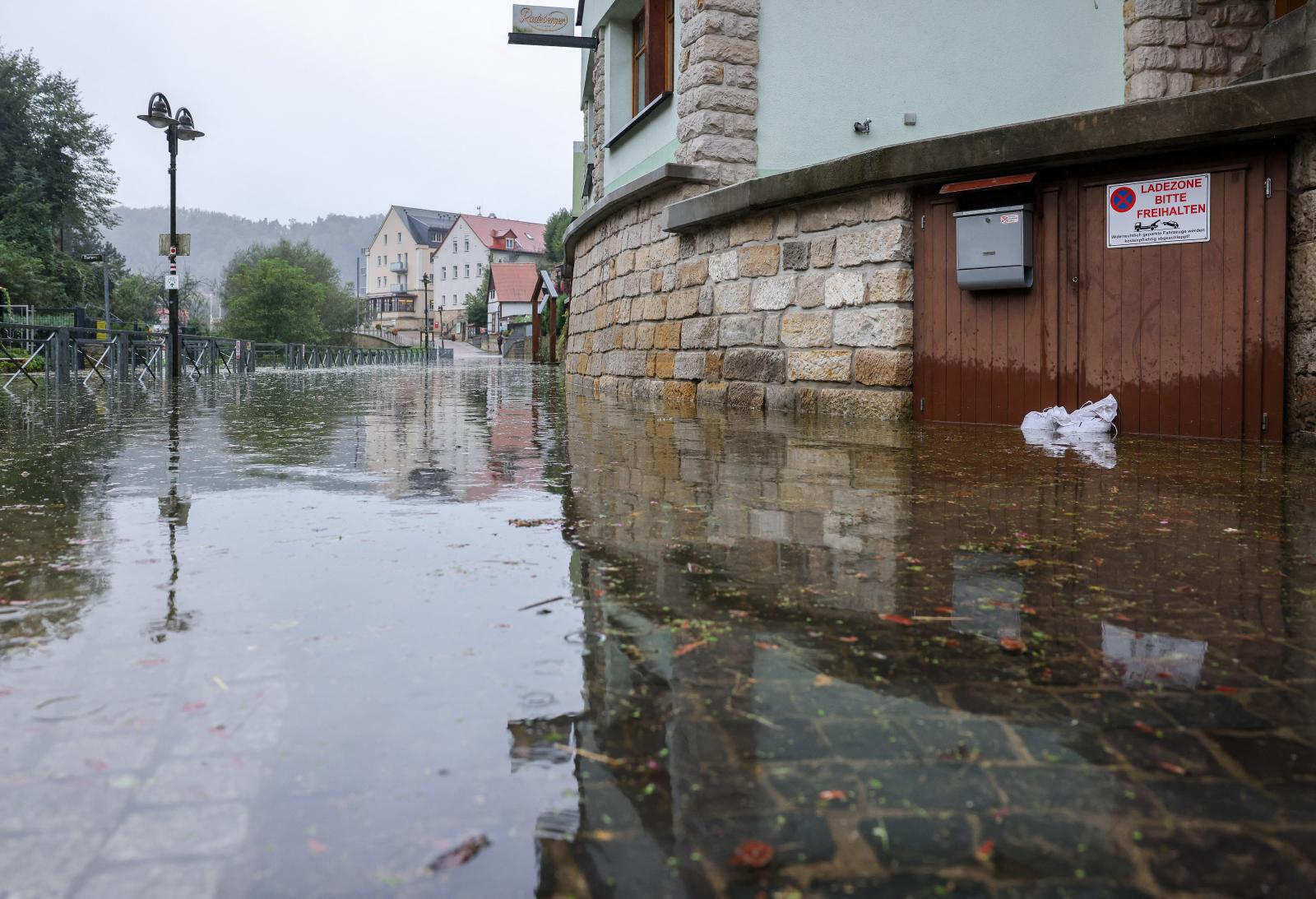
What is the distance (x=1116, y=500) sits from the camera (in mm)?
4254

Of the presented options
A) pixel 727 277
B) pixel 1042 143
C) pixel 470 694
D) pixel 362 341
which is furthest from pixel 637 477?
pixel 362 341

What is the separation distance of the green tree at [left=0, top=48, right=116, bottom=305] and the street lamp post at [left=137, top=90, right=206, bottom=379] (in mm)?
18823

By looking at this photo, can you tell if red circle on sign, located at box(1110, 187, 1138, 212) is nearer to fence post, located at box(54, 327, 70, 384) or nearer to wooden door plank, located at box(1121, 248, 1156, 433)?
wooden door plank, located at box(1121, 248, 1156, 433)

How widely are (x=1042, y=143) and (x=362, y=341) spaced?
8607cm

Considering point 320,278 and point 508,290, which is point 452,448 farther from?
point 320,278

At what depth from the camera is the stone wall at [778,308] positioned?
29.0 feet

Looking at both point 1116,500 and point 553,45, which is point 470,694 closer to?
point 1116,500

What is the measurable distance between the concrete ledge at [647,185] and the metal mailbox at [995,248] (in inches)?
144

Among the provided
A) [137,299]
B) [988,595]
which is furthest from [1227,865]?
[137,299]

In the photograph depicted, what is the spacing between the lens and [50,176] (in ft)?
147

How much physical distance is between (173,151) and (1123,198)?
20.6 metres

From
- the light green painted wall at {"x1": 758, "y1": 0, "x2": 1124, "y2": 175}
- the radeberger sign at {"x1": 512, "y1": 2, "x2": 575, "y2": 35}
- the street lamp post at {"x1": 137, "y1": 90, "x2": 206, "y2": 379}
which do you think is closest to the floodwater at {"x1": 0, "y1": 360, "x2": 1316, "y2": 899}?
the light green painted wall at {"x1": 758, "y1": 0, "x2": 1124, "y2": 175}

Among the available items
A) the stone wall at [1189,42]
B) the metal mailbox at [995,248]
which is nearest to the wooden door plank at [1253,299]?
the metal mailbox at [995,248]

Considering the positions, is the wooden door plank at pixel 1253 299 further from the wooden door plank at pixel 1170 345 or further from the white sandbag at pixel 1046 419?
the white sandbag at pixel 1046 419
